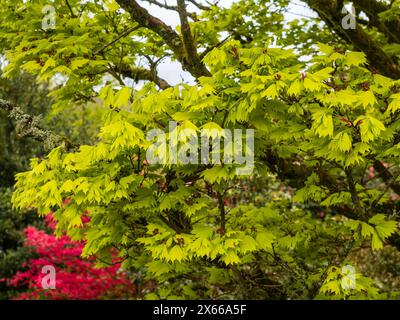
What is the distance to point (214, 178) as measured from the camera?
11.5 feet

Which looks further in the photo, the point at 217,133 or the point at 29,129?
the point at 29,129


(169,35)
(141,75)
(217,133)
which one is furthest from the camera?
(141,75)

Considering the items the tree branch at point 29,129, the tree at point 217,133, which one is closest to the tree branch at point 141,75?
the tree at point 217,133

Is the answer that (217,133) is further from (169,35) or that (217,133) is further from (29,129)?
(29,129)

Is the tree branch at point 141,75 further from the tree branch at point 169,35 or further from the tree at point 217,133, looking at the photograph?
the tree branch at point 169,35

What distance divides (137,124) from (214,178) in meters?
0.76

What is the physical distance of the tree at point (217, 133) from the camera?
11.5ft

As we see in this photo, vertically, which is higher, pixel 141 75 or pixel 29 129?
pixel 141 75

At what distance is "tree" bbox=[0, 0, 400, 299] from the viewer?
11.5 feet

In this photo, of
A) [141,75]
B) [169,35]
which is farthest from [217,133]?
[141,75]

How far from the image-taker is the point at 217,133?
10.7 feet

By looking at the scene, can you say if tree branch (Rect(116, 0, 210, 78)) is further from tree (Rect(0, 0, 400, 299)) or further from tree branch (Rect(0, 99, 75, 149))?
tree branch (Rect(0, 99, 75, 149))

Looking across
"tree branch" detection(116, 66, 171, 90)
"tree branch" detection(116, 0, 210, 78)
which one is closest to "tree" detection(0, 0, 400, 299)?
"tree branch" detection(116, 0, 210, 78)
